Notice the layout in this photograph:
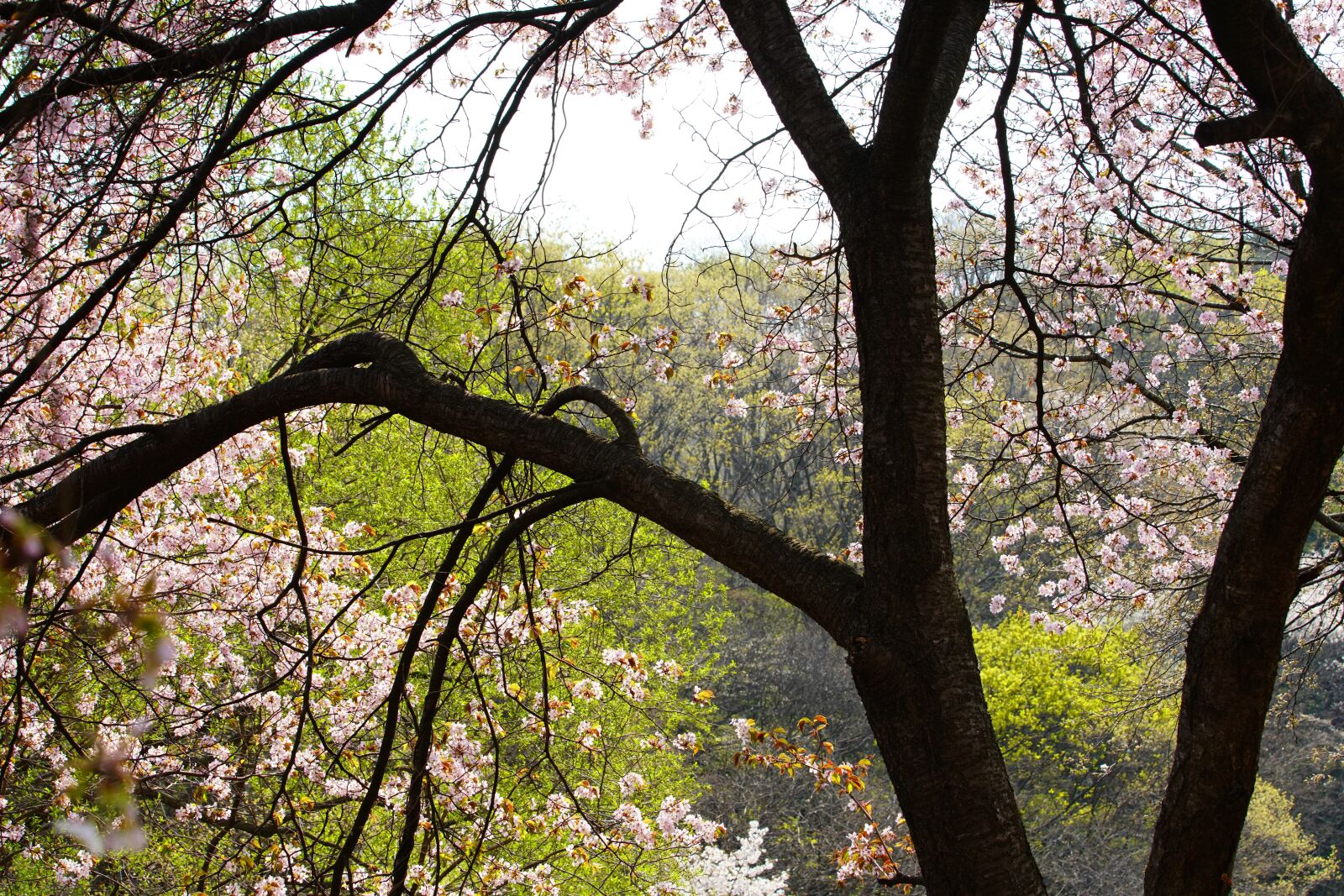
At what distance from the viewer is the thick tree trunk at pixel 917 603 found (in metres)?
1.77

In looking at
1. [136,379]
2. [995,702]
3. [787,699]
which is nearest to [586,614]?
[136,379]

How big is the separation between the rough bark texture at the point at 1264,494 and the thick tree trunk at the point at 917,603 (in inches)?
11.4

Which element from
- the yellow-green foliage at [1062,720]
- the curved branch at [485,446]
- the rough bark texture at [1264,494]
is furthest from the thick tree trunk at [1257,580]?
the yellow-green foliage at [1062,720]

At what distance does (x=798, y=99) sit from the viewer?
2.27 m

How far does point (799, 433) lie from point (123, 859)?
5013 millimetres

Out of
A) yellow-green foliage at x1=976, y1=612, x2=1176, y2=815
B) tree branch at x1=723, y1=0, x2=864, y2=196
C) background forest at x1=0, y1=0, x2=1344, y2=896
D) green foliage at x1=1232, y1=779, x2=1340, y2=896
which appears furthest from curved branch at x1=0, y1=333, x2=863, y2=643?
green foliage at x1=1232, y1=779, x2=1340, y2=896

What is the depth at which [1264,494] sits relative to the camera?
172cm

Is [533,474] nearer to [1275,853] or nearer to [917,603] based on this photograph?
[917,603]

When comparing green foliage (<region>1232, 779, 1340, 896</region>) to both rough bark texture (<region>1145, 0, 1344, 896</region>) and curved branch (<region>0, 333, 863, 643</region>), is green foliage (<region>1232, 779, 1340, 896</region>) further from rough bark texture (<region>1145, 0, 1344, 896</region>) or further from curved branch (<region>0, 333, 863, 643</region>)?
curved branch (<region>0, 333, 863, 643</region>)

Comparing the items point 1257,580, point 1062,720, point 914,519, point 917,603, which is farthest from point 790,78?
point 1062,720

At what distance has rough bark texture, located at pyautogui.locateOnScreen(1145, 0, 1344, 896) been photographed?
5.45 feet

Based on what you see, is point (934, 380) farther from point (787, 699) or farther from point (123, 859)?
point (787, 699)

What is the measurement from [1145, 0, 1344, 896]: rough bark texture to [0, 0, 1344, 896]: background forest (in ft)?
0.10

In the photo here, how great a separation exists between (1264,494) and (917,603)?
59 cm
